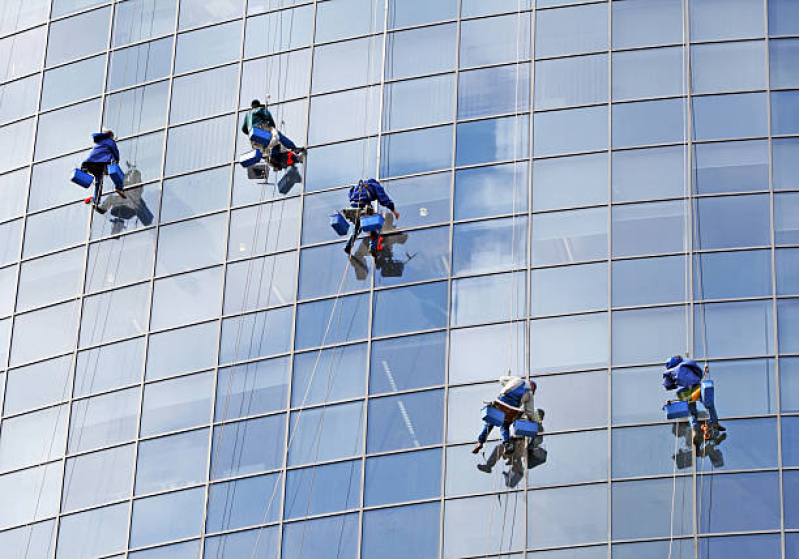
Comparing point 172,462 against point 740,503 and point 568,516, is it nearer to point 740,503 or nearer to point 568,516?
point 568,516

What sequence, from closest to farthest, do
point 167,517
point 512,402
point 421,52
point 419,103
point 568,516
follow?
point 512,402 → point 568,516 → point 167,517 → point 419,103 → point 421,52

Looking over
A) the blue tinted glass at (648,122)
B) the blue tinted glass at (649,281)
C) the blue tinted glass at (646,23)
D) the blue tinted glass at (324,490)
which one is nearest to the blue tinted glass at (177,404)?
the blue tinted glass at (324,490)

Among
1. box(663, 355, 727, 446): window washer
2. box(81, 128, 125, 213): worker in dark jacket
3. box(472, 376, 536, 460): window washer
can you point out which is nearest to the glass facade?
box(663, 355, 727, 446): window washer

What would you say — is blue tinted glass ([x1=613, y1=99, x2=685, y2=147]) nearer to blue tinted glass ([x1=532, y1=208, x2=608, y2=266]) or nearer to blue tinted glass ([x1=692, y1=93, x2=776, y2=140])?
blue tinted glass ([x1=692, y1=93, x2=776, y2=140])

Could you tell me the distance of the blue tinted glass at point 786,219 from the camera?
50.0 meters

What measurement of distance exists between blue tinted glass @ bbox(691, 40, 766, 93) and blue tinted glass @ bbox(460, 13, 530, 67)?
4.11 m

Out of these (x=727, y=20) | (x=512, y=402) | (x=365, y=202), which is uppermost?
(x=727, y=20)

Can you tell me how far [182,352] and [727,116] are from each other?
13967mm

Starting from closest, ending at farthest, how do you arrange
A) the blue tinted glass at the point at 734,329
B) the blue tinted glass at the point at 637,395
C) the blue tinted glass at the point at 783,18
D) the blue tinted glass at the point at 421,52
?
the blue tinted glass at the point at 637,395, the blue tinted glass at the point at 734,329, the blue tinted glass at the point at 783,18, the blue tinted glass at the point at 421,52

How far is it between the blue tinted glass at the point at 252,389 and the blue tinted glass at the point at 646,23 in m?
11.1

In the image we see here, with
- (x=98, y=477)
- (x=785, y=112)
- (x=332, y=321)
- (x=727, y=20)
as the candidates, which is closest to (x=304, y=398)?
(x=332, y=321)

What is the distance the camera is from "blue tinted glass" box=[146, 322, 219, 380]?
2071 inches

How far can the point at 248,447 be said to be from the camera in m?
51.0

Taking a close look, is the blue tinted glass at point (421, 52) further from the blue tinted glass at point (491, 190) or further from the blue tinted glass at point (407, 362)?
the blue tinted glass at point (407, 362)
